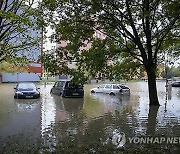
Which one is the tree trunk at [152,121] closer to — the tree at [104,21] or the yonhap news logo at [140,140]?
the yonhap news logo at [140,140]

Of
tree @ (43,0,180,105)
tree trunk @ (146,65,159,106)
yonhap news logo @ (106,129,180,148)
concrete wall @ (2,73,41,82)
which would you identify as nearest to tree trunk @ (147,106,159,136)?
tree trunk @ (146,65,159,106)

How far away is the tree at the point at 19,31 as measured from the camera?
924cm

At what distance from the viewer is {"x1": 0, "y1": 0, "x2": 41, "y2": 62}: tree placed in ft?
30.3

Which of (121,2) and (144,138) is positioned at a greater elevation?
(121,2)

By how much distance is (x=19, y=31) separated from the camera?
9188mm

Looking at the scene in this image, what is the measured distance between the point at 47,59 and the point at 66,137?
4.52 m

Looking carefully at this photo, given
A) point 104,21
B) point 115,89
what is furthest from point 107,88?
point 104,21

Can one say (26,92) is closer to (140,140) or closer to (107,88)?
(107,88)

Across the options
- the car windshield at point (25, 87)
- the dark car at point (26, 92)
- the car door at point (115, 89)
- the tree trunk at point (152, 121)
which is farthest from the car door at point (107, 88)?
→ the tree trunk at point (152, 121)

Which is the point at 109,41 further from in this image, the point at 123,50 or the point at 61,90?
the point at 61,90

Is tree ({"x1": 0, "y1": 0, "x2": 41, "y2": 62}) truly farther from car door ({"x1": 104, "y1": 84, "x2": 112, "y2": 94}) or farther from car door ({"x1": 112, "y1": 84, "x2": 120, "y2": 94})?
car door ({"x1": 104, "y1": 84, "x2": 112, "y2": 94})

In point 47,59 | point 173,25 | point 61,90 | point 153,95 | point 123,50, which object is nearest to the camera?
point 47,59

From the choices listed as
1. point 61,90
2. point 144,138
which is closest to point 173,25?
point 144,138

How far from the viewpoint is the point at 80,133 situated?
9.18 m
